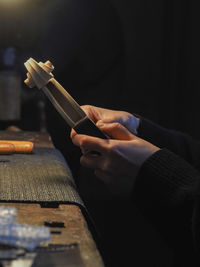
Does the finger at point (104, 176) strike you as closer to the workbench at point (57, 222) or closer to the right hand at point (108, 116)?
the workbench at point (57, 222)

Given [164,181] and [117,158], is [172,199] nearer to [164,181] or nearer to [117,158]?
[164,181]

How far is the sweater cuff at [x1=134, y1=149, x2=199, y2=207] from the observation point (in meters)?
0.94

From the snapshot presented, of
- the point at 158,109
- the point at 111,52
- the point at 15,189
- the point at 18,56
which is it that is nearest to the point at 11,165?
the point at 15,189

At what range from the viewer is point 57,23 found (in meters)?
3.25

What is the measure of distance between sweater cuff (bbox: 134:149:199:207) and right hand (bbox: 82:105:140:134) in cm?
47

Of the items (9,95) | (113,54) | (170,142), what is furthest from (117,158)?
(113,54)

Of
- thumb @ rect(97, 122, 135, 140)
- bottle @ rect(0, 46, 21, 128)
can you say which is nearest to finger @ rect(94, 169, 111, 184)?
thumb @ rect(97, 122, 135, 140)

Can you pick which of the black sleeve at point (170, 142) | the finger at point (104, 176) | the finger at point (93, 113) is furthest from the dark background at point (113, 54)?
the finger at point (104, 176)

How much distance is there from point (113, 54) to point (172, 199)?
258 cm

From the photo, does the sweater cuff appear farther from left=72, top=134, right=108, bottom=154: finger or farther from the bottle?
the bottle

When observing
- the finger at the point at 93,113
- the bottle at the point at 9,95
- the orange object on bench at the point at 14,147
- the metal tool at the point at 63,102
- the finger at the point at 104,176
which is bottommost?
the bottle at the point at 9,95

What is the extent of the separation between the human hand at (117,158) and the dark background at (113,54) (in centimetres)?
204

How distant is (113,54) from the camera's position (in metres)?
3.41

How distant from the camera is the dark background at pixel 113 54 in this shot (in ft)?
10.7
